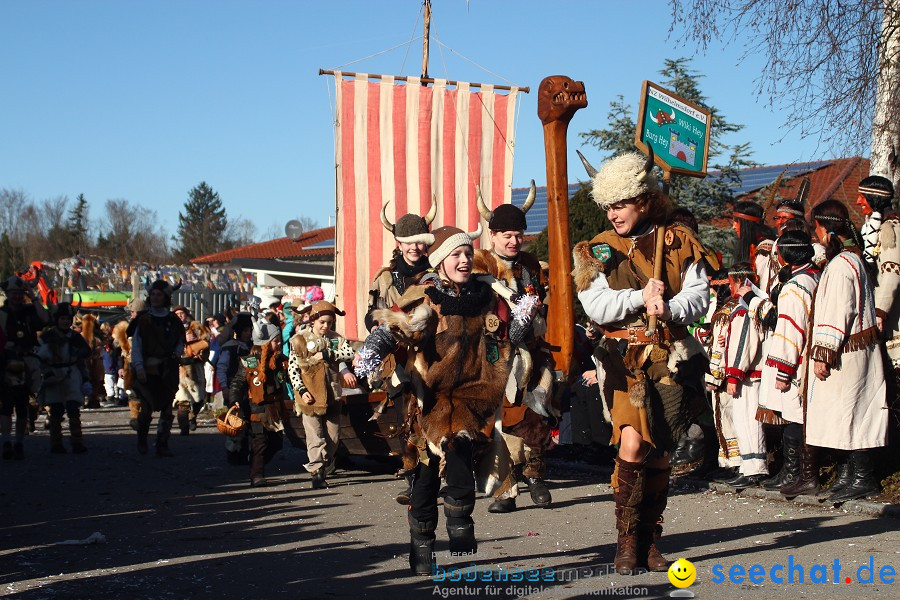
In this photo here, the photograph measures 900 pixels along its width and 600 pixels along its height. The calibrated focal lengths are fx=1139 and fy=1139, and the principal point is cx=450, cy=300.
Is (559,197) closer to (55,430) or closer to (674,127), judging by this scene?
(674,127)

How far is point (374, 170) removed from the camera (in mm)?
14625

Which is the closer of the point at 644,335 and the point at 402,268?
the point at 644,335

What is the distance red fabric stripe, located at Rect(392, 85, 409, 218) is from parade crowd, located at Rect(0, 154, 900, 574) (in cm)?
280

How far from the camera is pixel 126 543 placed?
24.3 ft

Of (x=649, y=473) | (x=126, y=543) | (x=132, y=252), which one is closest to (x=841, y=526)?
(x=649, y=473)

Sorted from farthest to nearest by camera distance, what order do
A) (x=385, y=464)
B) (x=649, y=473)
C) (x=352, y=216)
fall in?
(x=352, y=216), (x=385, y=464), (x=649, y=473)

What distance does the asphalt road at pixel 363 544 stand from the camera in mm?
5754

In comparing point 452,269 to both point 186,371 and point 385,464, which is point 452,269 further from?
point 186,371

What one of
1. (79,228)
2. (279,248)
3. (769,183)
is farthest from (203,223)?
(769,183)

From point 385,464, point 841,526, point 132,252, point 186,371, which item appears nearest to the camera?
point 841,526

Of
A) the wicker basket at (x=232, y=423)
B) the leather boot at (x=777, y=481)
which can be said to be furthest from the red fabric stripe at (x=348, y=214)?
the leather boot at (x=777, y=481)

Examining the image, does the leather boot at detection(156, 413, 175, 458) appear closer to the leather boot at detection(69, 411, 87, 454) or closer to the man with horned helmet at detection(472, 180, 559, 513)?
the leather boot at detection(69, 411, 87, 454)

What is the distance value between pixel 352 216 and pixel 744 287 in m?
6.22

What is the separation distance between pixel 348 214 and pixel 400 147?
117 cm
